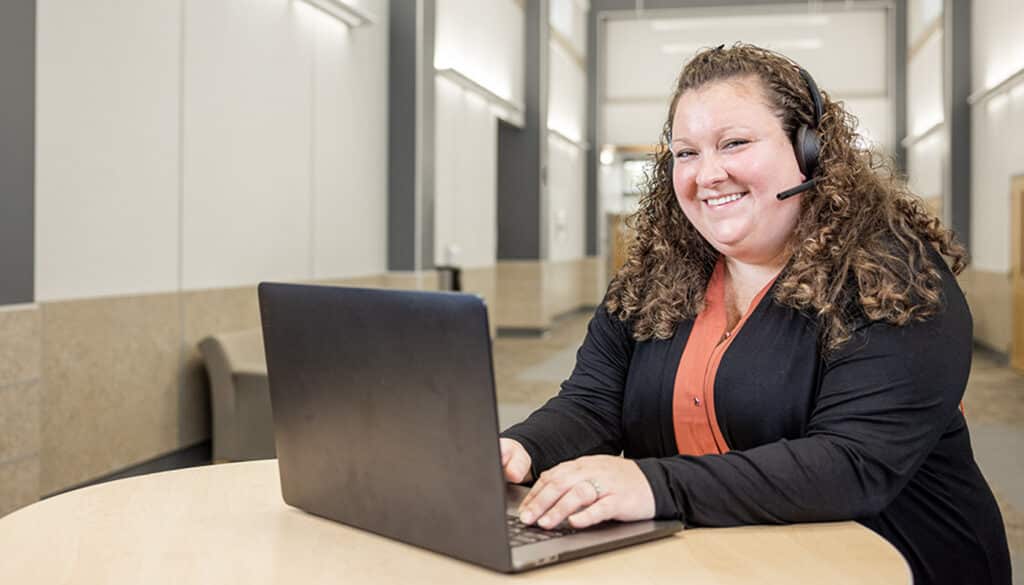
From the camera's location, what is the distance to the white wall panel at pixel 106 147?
14.1 ft

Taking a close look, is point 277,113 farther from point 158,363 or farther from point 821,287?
point 821,287

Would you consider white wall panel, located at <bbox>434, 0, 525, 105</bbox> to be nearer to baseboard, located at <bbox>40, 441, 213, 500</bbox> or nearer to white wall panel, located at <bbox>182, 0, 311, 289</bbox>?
white wall panel, located at <bbox>182, 0, 311, 289</bbox>

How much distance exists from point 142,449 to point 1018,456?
4.73 meters

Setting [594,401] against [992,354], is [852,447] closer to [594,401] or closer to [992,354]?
[594,401]

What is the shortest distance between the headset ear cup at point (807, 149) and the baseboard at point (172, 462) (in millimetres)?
3906

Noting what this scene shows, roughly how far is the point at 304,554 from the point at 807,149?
104cm

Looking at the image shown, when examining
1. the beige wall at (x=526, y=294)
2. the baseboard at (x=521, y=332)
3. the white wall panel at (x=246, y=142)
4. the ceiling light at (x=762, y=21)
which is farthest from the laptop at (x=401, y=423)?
the ceiling light at (x=762, y=21)

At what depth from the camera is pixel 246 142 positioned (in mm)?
6012

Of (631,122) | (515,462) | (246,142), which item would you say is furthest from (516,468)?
(631,122)

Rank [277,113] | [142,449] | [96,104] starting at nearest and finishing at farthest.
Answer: [96,104] < [142,449] < [277,113]

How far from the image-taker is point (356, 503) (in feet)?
4.53

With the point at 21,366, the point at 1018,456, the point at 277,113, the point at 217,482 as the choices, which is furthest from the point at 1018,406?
the point at 217,482

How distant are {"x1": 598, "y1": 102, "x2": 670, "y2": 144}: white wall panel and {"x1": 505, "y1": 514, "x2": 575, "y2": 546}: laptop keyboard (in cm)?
1584

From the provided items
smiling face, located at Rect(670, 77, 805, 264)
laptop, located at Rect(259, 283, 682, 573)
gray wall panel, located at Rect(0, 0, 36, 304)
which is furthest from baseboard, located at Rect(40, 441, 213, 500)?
smiling face, located at Rect(670, 77, 805, 264)
